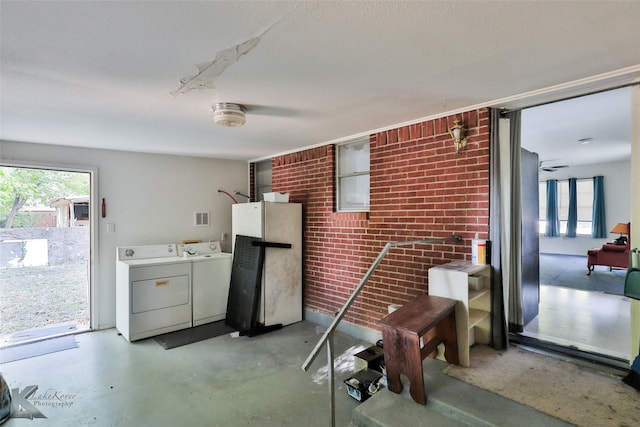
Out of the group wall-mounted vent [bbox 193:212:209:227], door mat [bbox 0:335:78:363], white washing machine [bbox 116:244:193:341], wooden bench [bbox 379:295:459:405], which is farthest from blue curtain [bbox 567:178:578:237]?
door mat [bbox 0:335:78:363]

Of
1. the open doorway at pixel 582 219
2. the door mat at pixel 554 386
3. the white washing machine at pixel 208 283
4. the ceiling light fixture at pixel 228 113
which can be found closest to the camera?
the door mat at pixel 554 386

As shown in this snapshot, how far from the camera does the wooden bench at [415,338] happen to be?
1991 millimetres

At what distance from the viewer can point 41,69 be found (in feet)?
6.27

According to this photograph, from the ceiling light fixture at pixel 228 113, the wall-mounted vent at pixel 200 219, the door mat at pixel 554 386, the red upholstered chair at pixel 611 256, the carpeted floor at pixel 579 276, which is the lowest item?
the carpeted floor at pixel 579 276

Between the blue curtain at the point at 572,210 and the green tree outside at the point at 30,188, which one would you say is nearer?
the green tree outside at the point at 30,188

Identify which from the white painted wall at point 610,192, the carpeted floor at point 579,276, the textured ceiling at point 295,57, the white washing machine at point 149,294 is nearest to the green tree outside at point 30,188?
the white washing machine at point 149,294

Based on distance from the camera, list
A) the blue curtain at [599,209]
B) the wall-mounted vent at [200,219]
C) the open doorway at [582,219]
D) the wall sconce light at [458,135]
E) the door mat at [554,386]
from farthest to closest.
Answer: the blue curtain at [599,209], the wall-mounted vent at [200,219], the open doorway at [582,219], the wall sconce light at [458,135], the door mat at [554,386]

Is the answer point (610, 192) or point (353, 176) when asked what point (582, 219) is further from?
point (353, 176)

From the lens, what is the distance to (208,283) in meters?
4.30

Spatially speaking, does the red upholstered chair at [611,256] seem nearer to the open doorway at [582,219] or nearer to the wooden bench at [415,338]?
the open doorway at [582,219]

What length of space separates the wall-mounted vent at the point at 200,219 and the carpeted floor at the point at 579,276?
567 centimetres

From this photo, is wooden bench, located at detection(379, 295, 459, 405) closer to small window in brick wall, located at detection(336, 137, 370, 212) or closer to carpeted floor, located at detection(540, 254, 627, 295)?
small window in brick wall, located at detection(336, 137, 370, 212)

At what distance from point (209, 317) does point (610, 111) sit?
5131mm

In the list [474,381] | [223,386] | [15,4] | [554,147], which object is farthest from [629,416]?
[554,147]
